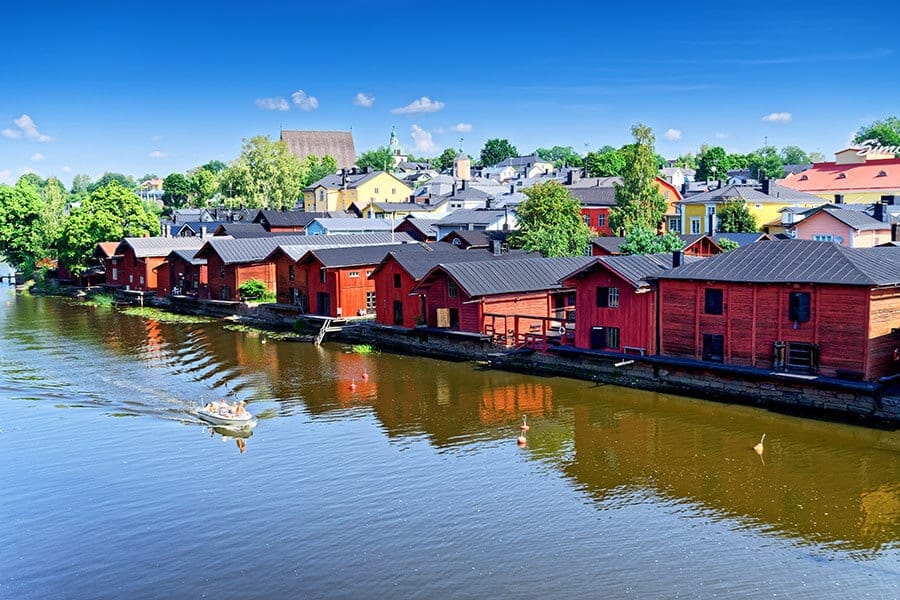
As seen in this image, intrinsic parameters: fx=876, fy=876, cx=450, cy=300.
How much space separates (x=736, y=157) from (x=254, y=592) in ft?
459

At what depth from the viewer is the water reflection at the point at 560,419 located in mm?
24766

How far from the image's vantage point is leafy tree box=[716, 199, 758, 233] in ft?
226

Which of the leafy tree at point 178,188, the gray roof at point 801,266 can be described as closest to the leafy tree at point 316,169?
the leafy tree at point 178,188

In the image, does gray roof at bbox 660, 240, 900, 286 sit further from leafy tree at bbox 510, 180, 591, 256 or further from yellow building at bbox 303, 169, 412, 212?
yellow building at bbox 303, 169, 412, 212

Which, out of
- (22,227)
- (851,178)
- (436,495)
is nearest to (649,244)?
(436,495)

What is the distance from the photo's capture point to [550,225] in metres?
64.4

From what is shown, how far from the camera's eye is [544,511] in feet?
80.0

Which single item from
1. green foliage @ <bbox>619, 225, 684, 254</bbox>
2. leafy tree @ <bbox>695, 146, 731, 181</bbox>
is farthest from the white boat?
leafy tree @ <bbox>695, 146, 731, 181</bbox>

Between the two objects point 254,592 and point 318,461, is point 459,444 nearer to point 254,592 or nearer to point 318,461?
point 318,461

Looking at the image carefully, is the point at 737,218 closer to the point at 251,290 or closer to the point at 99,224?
the point at 251,290

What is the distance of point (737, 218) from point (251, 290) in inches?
1501

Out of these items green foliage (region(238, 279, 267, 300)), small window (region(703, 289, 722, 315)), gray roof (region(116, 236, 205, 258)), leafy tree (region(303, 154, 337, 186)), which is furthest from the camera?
leafy tree (region(303, 154, 337, 186))

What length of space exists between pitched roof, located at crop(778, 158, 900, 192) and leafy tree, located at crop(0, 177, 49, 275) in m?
81.9

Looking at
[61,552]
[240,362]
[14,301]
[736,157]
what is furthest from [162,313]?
[736,157]
